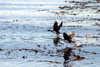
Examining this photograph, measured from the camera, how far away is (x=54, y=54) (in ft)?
59.4

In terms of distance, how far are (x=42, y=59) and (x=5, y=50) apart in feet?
13.7

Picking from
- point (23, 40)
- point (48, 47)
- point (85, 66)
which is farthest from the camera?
point (23, 40)

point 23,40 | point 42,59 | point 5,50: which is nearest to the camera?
point 42,59

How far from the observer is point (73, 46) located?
21.4 m

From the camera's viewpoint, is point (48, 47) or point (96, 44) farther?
point (96, 44)

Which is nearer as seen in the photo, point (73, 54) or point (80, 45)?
point (73, 54)

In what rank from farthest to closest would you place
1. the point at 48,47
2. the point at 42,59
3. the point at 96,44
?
the point at 96,44 < the point at 48,47 < the point at 42,59

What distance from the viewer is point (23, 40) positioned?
24.4m

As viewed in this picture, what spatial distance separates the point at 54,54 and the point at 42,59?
1.76m

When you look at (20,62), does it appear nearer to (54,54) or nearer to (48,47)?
(54,54)

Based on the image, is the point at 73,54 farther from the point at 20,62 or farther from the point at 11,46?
the point at 11,46

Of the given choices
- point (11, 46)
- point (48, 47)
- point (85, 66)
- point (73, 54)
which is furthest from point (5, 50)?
point (85, 66)

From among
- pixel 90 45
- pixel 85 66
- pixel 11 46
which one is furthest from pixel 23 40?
pixel 85 66

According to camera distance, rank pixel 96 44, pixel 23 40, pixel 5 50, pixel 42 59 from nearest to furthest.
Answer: pixel 42 59
pixel 5 50
pixel 96 44
pixel 23 40
